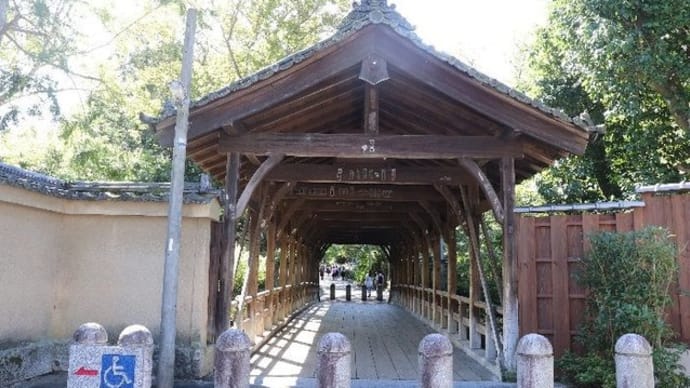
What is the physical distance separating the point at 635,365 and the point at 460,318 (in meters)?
5.04

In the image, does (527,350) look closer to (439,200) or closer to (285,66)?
(285,66)

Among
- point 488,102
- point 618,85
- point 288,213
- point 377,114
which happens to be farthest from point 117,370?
point 618,85

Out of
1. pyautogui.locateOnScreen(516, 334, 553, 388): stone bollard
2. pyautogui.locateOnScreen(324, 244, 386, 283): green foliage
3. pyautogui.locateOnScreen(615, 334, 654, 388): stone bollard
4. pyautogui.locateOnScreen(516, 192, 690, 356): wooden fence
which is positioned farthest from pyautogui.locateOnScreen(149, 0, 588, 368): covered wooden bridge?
pyautogui.locateOnScreen(324, 244, 386, 283): green foliage

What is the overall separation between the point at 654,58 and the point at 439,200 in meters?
4.50

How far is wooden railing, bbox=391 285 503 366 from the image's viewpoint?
284 inches

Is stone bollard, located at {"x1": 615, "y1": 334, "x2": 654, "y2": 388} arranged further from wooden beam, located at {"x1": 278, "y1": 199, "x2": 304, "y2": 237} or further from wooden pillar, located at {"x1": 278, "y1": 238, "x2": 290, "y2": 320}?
wooden pillar, located at {"x1": 278, "y1": 238, "x2": 290, "y2": 320}

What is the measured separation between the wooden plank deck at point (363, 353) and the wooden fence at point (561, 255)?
2.94 feet

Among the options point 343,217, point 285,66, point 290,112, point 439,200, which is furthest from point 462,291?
point 285,66

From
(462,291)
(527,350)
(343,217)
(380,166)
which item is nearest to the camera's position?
(527,350)

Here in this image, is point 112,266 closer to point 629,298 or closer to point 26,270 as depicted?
point 26,270

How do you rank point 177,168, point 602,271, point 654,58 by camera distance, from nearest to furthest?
point 177,168, point 602,271, point 654,58

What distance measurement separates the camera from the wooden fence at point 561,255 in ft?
19.5

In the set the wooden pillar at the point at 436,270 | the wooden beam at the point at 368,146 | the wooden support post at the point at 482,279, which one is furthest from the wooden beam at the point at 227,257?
the wooden pillar at the point at 436,270

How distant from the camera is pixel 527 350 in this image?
388 cm
